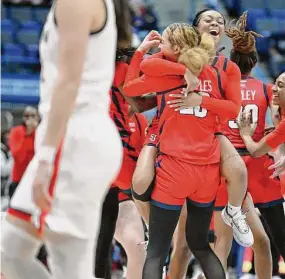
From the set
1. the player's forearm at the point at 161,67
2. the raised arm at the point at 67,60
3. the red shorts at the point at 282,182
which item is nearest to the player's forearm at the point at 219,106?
the player's forearm at the point at 161,67

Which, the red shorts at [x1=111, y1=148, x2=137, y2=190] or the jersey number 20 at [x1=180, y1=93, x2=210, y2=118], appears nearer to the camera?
the jersey number 20 at [x1=180, y1=93, x2=210, y2=118]

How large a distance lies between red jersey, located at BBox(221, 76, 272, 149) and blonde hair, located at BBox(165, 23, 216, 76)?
808 millimetres

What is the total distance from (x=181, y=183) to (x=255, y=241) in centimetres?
102

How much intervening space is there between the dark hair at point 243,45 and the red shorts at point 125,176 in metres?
0.95

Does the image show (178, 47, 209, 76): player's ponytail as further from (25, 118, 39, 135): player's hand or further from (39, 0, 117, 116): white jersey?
(25, 118, 39, 135): player's hand

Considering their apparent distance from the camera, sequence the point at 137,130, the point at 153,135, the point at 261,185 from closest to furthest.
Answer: the point at 153,135, the point at 261,185, the point at 137,130

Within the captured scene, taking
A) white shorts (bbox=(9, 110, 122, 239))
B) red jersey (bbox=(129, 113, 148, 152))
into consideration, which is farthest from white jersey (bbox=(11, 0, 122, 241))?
red jersey (bbox=(129, 113, 148, 152))

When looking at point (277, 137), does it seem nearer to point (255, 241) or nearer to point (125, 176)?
point (255, 241)

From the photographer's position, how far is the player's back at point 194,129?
14.0 ft

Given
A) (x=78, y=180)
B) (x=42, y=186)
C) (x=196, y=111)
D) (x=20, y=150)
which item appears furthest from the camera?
(x=20, y=150)

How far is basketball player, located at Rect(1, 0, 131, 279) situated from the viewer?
116 inches

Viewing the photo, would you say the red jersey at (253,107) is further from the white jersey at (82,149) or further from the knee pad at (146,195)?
the white jersey at (82,149)

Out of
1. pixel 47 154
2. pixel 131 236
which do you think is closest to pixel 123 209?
pixel 131 236

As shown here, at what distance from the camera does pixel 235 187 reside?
4527mm
